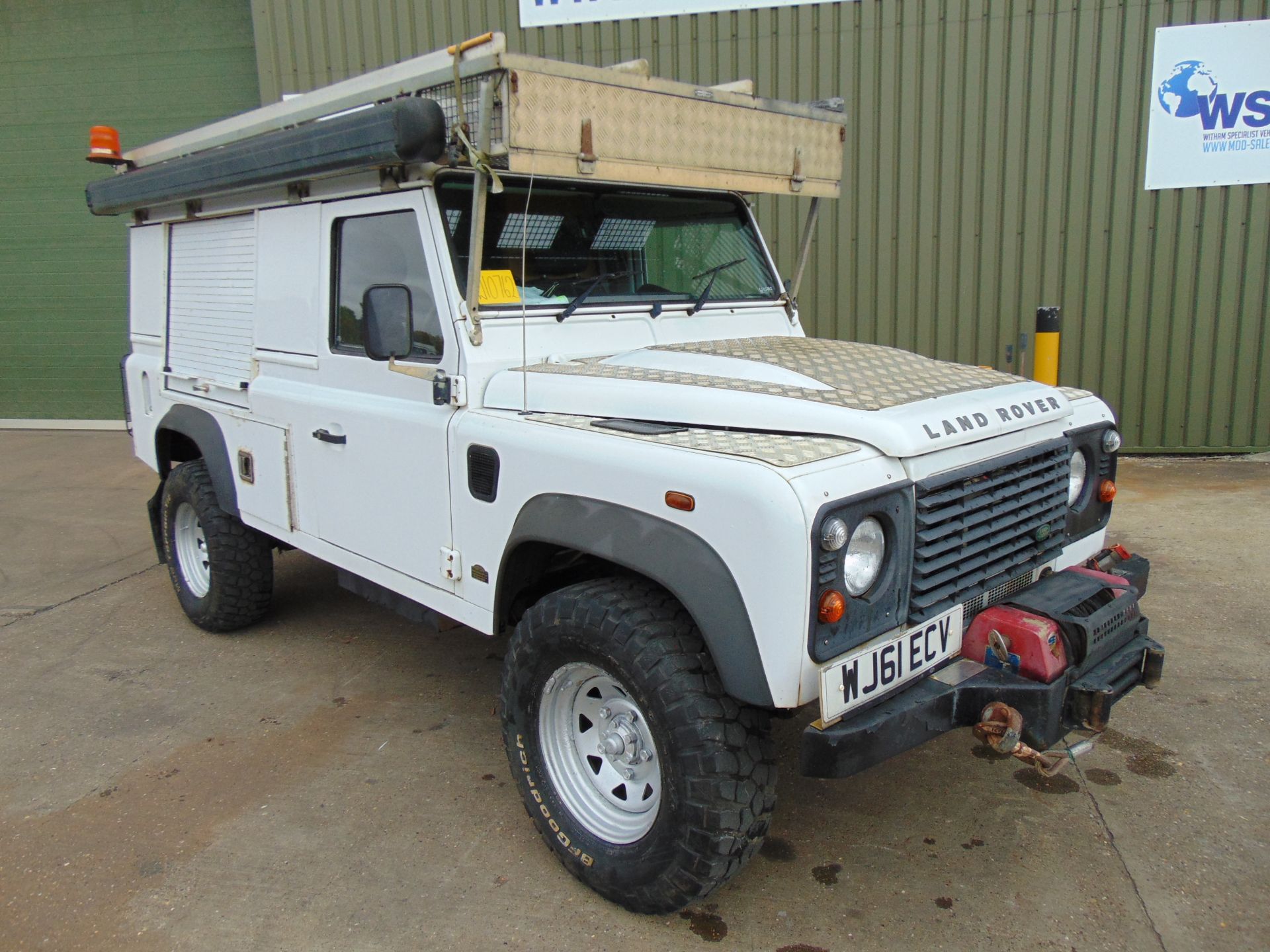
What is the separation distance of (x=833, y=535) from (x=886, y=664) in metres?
0.42

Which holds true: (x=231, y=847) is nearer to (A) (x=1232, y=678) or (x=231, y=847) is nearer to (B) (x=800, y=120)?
(B) (x=800, y=120)

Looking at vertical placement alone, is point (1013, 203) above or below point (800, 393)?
above

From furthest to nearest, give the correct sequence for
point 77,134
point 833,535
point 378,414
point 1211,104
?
point 77,134 < point 1211,104 < point 378,414 < point 833,535

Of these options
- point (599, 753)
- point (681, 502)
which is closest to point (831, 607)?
point (681, 502)

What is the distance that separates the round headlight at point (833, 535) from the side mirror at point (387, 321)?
1647 millimetres

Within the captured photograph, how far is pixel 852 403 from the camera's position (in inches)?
104

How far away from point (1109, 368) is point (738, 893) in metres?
6.57

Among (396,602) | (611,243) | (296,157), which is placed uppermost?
(296,157)

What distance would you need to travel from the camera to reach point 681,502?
7.69 feet

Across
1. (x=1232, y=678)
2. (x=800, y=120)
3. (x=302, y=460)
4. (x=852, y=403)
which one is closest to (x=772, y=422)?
(x=852, y=403)

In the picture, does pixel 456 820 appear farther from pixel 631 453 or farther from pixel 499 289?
pixel 499 289

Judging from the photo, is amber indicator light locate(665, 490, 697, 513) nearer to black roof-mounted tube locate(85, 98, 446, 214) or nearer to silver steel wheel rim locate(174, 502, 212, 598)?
black roof-mounted tube locate(85, 98, 446, 214)

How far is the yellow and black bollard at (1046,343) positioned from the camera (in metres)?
6.87

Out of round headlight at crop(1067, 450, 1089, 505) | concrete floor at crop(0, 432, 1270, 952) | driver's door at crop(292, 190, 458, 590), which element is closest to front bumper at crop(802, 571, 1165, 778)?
concrete floor at crop(0, 432, 1270, 952)
